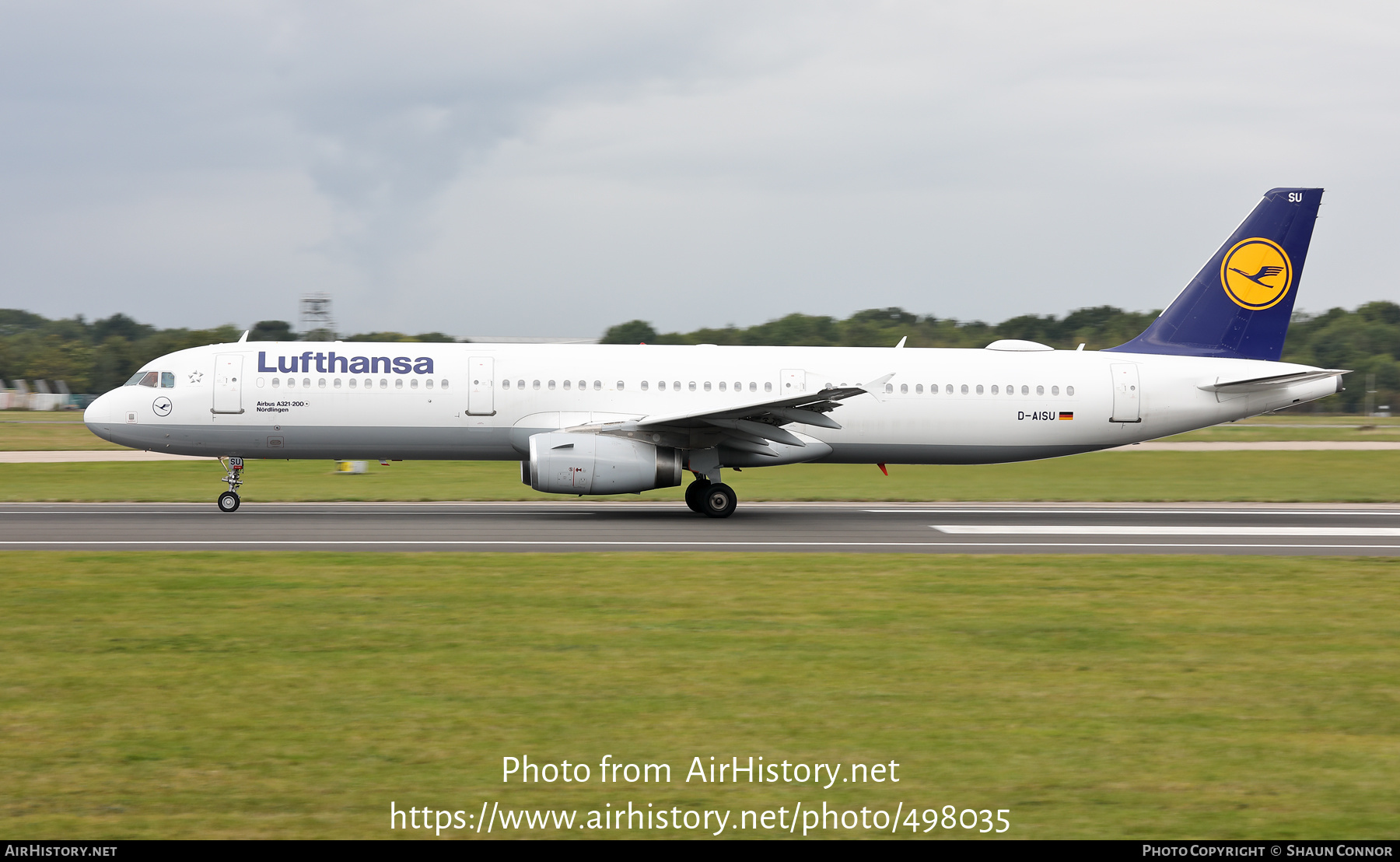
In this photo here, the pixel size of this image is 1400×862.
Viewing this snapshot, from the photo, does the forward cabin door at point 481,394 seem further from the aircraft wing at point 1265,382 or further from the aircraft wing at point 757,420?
the aircraft wing at point 1265,382

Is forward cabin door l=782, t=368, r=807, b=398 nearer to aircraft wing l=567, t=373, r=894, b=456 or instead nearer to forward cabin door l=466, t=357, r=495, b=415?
aircraft wing l=567, t=373, r=894, b=456

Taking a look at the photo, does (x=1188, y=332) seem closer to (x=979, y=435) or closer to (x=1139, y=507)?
(x=1139, y=507)

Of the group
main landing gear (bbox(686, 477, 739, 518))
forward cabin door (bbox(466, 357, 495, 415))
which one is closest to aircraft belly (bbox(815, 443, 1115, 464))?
main landing gear (bbox(686, 477, 739, 518))

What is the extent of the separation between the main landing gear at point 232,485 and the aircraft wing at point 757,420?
662 centimetres

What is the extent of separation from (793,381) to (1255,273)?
420 inches

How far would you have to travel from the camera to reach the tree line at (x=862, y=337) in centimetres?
5725

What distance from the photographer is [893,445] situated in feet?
75.9

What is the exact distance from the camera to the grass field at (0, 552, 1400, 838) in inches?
238

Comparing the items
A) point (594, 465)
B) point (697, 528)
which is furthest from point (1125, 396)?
point (594, 465)

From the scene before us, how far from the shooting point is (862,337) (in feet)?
201

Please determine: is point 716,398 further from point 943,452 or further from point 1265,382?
point 1265,382

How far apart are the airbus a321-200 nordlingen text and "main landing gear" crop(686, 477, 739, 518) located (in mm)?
33

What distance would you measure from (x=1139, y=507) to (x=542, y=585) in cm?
1676
